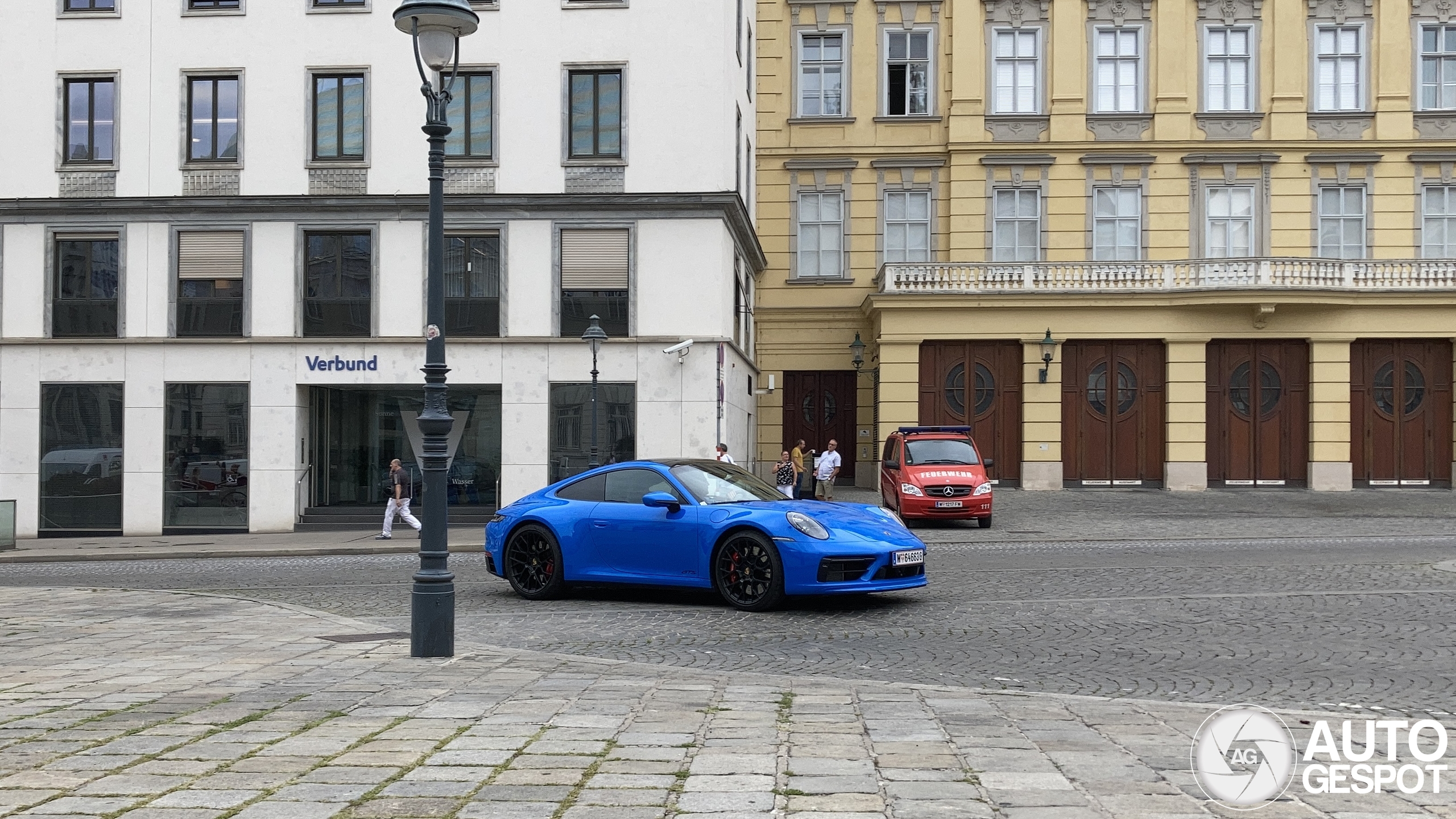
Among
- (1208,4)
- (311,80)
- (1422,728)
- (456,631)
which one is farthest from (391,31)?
(1422,728)

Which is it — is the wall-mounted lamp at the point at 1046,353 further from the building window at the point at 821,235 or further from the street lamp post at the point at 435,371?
the street lamp post at the point at 435,371

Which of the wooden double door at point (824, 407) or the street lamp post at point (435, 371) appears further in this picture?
the wooden double door at point (824, 407)

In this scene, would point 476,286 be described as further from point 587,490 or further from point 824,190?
point 587,490

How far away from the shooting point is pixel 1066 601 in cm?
1291

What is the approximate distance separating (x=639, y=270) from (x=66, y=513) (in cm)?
1299

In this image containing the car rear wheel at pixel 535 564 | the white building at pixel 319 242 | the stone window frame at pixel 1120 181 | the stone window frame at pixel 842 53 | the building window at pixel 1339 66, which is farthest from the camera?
the stone window frame at pixel 842 53

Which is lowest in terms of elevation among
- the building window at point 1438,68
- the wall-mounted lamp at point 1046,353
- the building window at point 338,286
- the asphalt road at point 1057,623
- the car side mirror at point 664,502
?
the asphalt road at point 1057,623

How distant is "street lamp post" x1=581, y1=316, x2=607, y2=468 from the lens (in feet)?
81.0

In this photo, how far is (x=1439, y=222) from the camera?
124ft

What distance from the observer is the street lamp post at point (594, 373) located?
2470cm

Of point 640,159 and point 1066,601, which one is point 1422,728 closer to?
point 1066,601

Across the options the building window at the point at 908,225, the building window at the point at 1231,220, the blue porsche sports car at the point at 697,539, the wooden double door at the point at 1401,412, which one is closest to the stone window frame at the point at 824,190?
the building window at the point at 908,225

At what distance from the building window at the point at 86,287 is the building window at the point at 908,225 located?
2104 cm

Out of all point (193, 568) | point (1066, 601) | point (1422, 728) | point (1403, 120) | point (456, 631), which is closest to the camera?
point (1422, 728)
